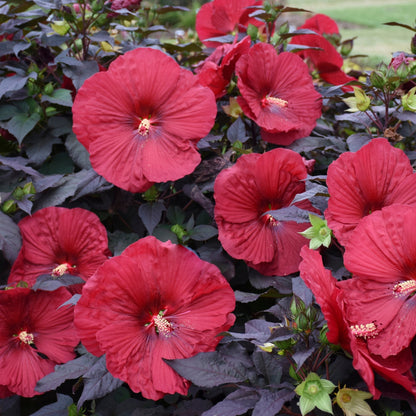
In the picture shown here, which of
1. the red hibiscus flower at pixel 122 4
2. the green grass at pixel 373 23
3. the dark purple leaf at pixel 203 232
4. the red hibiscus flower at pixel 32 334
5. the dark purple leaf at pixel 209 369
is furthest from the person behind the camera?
the green grass at pixel 373 23

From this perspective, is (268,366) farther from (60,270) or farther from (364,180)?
(60,270)

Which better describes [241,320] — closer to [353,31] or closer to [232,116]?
[232,116]

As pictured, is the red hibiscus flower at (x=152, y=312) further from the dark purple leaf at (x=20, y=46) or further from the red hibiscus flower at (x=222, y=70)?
the dark purple leaf at (x=20, y=46)

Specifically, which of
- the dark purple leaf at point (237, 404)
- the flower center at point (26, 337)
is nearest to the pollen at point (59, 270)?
the flower center at point (26, 337)

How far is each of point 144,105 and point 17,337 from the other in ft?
1.70

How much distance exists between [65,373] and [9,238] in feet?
1.01

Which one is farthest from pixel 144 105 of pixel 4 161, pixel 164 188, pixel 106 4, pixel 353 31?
pixel 353 31

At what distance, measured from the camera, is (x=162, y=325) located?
0.87 metres

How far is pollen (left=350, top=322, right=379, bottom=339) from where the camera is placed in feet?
2.37

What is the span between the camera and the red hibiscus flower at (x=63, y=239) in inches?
42.7

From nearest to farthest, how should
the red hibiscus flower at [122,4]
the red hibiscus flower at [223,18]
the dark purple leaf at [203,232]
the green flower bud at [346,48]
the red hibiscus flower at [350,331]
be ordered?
the red hibiscus flower at [350,331], the dark purple leaf at [203,232], the red hibiscus flower at [122,4], the red hibiscus flower at [223,18], the green flower bud at [346,48]

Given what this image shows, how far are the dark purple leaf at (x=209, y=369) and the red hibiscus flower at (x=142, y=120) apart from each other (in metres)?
0.35

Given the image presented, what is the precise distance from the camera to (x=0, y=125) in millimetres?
1220

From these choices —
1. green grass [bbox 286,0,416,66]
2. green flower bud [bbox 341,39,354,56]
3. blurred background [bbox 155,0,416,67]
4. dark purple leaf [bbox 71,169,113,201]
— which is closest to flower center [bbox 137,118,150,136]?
dark purple leaf [bbox 71,169,113,201]
